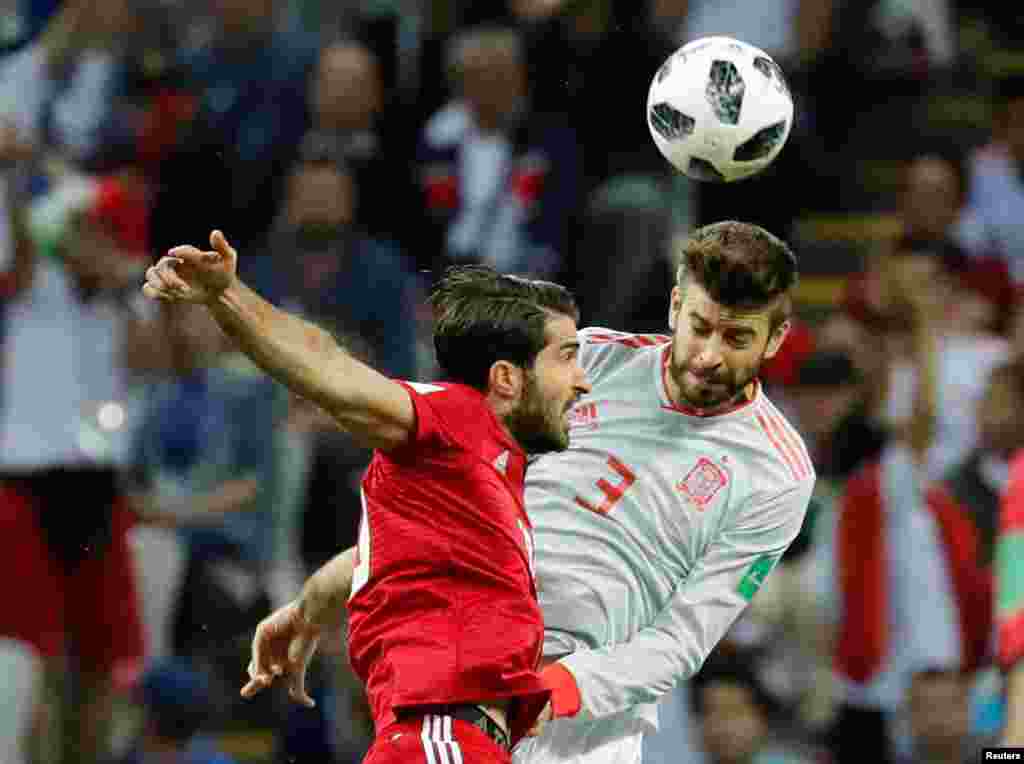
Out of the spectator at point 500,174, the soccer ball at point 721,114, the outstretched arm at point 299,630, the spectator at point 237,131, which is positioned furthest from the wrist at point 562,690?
the spectator at point 237,131

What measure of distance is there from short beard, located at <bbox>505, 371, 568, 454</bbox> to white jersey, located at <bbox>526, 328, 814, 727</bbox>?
908 mm

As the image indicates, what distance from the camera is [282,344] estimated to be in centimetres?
360

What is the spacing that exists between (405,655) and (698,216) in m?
4.86

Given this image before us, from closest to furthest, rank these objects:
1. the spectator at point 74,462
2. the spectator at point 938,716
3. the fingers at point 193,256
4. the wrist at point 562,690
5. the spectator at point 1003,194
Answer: the fingers at point 193,256, the wrist at point 562,690, the spectator at point 938,716, the spectator at point 74,462, the spectator at point 1003,194

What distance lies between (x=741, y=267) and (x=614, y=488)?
0.65m

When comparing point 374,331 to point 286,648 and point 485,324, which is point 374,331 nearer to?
point 286,648

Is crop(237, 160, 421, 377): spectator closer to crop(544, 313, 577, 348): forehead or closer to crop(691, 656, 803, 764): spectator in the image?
crop(691, 656, 803, 764): spectator

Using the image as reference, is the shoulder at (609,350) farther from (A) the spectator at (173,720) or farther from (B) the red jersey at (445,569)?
(A) the spectator at (173,720)

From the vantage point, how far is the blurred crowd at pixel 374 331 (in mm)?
7980

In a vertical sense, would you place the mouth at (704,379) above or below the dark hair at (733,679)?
above

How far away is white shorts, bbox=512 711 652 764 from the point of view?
488 cm

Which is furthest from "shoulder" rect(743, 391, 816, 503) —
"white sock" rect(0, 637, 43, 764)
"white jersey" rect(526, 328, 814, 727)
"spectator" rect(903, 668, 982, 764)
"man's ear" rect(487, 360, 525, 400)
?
"white sock" rect(0, 637, 43, 764)

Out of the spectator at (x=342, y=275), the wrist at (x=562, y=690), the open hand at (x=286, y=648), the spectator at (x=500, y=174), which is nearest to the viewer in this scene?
the wrist at (x=562, y=690)

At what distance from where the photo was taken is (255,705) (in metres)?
8.26
